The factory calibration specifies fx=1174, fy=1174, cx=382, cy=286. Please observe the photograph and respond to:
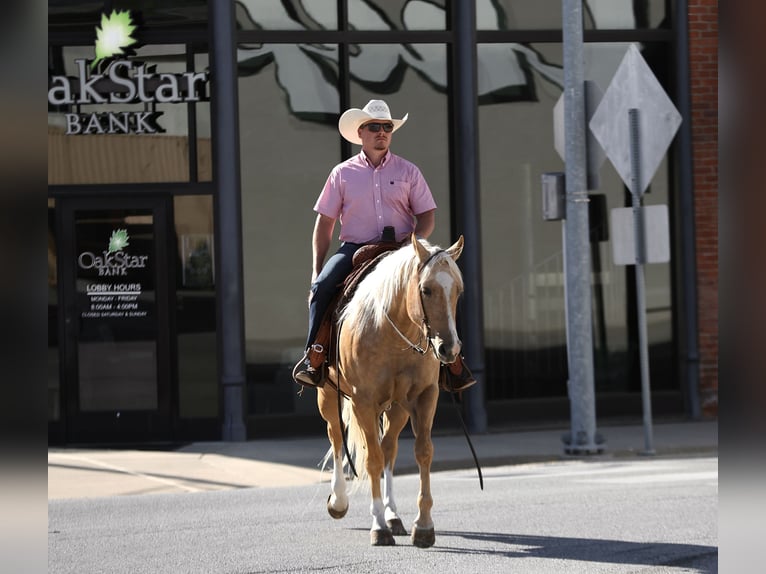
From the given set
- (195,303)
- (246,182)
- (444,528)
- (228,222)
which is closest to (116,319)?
(195,303)

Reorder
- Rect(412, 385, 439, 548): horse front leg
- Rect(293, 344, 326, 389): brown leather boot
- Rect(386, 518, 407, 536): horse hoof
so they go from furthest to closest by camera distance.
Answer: Rect(386, 518, 407, 536): horse hoof → Rect(293, 344, 326, 389): brown leather boot → Rect(412, 385, 439, 548): horse front leg

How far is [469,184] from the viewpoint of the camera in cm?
1452

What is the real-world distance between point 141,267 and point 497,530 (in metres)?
7.20

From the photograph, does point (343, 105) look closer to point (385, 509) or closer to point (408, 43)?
point (408, 43)

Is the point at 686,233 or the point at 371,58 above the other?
the point at 371,58

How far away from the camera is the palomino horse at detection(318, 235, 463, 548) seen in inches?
248

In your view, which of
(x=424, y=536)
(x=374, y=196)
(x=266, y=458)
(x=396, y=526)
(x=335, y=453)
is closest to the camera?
(x=424, y=536)

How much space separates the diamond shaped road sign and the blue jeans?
5328 millimetres

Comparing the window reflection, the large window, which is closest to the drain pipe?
the large window

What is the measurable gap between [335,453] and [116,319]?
22.2 feet

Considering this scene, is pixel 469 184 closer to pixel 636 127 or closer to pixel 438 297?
pixel 636 127

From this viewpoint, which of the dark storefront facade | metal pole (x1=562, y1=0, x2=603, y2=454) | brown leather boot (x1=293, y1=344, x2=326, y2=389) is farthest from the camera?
the dark storefront facade

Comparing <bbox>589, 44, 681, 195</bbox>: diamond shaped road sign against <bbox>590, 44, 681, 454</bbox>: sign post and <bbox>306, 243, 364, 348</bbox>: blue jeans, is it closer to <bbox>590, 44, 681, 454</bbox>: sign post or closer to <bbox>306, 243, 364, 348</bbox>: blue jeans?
<bbox>590, 44, 681, 454</bbox>: sign post

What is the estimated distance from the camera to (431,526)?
23.8ft
